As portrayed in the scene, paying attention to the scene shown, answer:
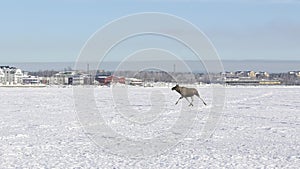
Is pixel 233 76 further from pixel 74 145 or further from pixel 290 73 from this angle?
pixel 74 145

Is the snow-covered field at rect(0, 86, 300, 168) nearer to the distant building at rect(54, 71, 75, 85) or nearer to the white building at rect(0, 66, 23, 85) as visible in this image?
the distant building at rect(54, 71, 75, 85)

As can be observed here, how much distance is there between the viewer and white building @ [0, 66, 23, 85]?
452 ft

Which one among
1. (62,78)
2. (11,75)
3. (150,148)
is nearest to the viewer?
(150,148)

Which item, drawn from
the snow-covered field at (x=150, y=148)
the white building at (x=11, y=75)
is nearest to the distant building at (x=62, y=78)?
the white building at (x=11, y=75)

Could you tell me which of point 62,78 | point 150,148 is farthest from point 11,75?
point 150,148

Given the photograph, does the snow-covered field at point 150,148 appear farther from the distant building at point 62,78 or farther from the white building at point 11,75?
the white building at point 11,75

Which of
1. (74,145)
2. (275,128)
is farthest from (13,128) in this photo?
(275,128)

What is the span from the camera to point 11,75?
143m

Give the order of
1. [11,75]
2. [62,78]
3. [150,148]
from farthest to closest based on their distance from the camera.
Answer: [11,75] < [62,78] < [150,148]

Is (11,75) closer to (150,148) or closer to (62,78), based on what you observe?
(62,78)

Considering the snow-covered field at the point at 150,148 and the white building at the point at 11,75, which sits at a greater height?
the white building at the point at 11,75

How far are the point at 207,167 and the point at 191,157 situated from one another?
3.50 feet

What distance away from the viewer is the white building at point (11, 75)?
138m

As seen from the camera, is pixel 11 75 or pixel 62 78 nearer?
pixel 62 78
